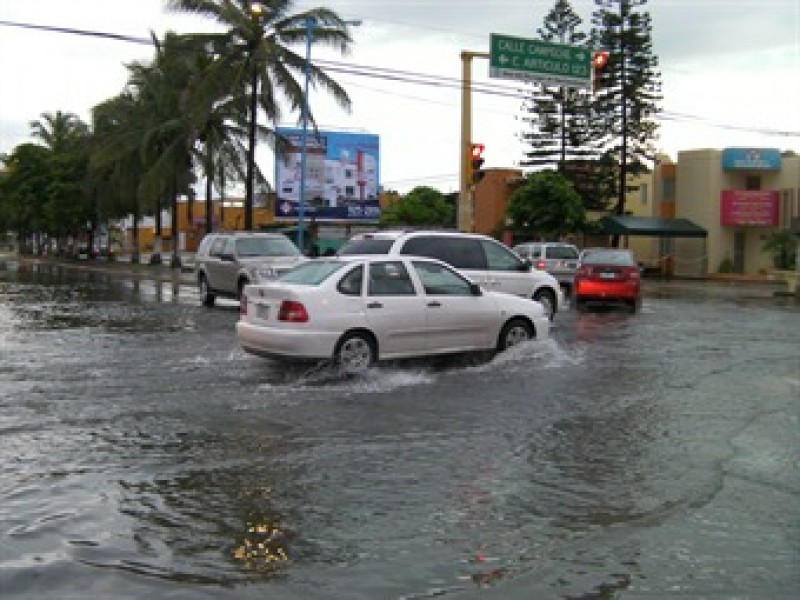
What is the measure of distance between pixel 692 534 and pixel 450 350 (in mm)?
6788

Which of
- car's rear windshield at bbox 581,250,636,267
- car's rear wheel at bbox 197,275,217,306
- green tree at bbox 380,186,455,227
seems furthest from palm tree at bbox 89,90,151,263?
car's rear windshield at bbox 581,250,636,267

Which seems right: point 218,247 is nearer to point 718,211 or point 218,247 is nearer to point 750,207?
point 718,211

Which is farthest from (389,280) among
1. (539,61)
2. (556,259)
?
(556,259)

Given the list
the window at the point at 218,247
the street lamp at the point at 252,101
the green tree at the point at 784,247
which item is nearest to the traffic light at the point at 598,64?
the window at the point at 218,247

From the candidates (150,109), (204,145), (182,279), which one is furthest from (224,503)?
(150,109)

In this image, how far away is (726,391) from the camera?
36.5 ft

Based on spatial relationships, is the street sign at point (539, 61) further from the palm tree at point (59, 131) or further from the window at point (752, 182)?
the palm tree at point (59, 131)

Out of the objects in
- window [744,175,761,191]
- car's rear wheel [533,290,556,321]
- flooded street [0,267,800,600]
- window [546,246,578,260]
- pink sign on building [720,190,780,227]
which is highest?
window [744,175,761,191]

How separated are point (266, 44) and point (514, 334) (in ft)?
68.3

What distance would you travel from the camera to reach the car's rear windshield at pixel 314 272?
1166 centimetres

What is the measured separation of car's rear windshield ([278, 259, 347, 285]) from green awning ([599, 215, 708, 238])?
121 ft

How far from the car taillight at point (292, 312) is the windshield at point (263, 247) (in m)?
11.2

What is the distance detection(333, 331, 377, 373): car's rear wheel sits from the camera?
1132 centimetres

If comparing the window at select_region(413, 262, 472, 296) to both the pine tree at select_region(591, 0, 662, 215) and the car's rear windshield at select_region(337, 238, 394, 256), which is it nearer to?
the car's rear windshield at select_region(337, 238, 394, 256)
